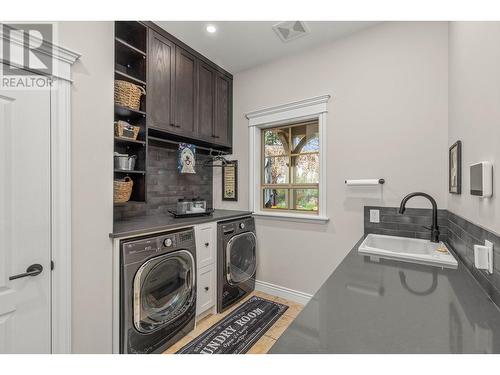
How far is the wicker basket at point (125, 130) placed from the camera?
1.91 meters

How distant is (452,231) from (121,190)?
2584 mm

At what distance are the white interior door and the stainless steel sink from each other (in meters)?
1.92

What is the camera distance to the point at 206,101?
2.68 m

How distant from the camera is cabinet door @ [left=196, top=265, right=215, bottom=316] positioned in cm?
214

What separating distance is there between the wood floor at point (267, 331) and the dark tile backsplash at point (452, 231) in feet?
3.86

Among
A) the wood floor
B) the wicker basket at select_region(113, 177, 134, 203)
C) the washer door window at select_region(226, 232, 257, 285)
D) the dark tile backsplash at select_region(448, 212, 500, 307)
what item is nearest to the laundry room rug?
the wood floor

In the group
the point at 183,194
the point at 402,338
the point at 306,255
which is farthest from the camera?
the point at 183,194

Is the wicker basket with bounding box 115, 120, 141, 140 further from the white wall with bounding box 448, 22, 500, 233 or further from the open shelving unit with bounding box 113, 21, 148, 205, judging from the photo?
the white wall with bounding box 448, 22, 500, 233

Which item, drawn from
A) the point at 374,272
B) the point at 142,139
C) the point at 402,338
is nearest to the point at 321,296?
the point at 402,338

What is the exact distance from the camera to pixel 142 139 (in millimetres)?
2084

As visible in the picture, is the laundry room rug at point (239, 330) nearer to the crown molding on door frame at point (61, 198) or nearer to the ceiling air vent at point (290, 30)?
the crown molding on door frame at point (61, 198)

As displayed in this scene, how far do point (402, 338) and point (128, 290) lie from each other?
63.3 inches

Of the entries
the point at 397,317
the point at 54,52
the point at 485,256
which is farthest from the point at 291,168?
the point at 54,52
